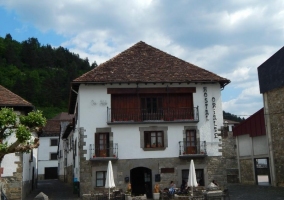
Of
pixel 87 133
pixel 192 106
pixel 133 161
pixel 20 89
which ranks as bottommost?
pixel 133 161

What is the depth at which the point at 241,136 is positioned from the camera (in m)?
34.4

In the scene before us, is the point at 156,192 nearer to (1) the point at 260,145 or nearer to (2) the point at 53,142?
(1) the point at 260,145

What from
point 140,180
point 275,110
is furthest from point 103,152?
point 275,110

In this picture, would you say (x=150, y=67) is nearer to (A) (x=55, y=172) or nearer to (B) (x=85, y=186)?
(B) (x=85, y=186)

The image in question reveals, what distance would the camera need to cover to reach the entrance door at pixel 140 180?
78.5 ft

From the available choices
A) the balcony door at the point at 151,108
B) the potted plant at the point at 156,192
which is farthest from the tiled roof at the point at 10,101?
the potted plant at the point at 156,192

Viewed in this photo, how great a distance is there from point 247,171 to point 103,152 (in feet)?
52.8

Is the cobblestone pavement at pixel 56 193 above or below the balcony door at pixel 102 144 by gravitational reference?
below

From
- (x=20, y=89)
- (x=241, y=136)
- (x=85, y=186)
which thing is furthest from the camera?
(x=20, y=89)

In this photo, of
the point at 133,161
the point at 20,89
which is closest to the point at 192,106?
the point at 133,161

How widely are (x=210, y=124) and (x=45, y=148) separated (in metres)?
39.4

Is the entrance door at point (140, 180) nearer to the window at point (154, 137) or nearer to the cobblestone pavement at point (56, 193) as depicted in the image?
the window at point (154, 137)

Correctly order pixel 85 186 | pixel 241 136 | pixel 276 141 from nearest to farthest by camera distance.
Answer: pixel 85 186, pixel 276 141, pixel 241 136

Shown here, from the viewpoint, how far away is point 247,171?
33.5 m
